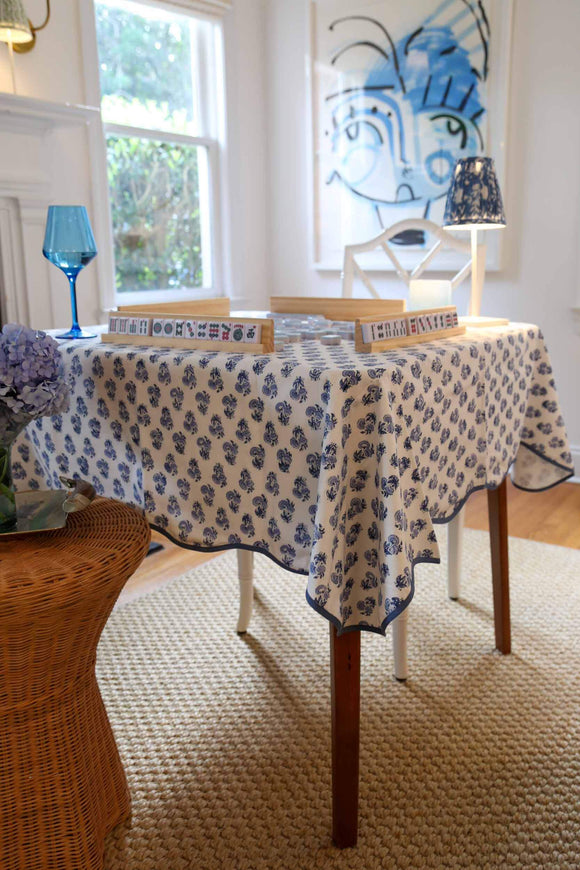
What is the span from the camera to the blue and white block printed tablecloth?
41.5 inches

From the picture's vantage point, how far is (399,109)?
3.35 m

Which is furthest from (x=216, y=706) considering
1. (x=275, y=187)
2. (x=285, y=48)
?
(x=285, y=48)

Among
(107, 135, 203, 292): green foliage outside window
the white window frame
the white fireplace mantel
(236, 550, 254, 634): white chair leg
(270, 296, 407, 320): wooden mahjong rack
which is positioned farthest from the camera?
(107, 135, 203, 292): green foliage outside window

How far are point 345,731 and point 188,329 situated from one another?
714mm

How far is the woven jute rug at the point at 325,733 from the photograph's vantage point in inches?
49.2

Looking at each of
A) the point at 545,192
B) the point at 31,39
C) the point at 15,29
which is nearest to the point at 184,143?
the point at 31,39

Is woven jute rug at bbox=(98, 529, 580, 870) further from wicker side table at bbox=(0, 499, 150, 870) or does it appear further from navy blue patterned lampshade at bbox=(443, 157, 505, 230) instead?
navy blue patterned lampshade at bbox=(443, 157, 505, 230)

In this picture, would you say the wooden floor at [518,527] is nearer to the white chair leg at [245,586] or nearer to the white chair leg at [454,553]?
the white chair leg at [245,586]

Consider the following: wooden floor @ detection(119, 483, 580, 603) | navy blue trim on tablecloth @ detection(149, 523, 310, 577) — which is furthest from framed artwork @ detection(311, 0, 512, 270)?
navy blue trim on tablecloth @ detection(149, 523, 310, 577)

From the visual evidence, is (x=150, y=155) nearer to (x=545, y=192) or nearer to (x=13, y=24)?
(x=13, y=24)

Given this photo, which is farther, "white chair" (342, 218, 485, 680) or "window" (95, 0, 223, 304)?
"window" (95, 0, 223, 304)

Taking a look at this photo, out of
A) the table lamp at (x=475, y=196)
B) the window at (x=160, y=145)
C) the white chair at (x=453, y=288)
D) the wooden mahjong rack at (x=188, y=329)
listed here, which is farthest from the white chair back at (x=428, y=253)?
the window at (x=160, y=145)

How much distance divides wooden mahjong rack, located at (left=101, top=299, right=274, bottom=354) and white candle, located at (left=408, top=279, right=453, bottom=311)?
45cm

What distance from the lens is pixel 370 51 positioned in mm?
3393
